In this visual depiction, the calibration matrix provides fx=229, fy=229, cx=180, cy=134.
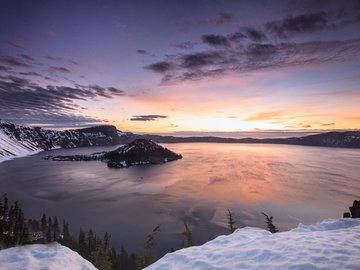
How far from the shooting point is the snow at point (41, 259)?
14.0 m

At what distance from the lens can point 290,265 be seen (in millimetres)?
9055

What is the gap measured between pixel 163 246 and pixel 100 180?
117716 mm

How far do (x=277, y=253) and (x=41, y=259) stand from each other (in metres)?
14.5

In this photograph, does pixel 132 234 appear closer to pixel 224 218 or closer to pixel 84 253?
pixel 84 253

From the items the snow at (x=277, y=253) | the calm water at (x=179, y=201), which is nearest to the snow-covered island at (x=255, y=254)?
the snow at (x=277, y=253)

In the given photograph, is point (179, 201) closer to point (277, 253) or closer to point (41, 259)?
point (41, 259)

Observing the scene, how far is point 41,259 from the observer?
49.2ft

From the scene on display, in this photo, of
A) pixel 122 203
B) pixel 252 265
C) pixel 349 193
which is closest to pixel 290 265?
pixel 252 265

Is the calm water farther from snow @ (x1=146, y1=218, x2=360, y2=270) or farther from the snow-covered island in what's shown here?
snow @ (x1=146, y1=218, x2=360, y2=270)

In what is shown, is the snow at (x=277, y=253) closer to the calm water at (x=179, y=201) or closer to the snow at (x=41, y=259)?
the snow at (x=41, y=259)

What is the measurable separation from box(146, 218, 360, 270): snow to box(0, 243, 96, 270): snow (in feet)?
21.2

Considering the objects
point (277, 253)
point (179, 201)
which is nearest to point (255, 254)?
point (277, 253)

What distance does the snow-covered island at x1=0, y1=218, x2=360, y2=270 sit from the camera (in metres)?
9.30

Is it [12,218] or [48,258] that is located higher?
[48,258]
